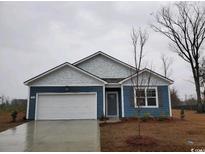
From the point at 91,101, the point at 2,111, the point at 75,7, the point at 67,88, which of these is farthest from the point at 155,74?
the point at 2,111

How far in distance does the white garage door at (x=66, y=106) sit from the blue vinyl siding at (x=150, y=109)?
8.65ft

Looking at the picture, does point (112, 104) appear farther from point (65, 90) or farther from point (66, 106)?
point (65, 90)

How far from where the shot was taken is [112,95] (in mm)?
20344

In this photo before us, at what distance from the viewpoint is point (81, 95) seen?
62.6 feet

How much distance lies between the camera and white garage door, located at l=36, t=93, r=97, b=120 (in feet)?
61.2

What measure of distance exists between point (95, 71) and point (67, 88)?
393cm

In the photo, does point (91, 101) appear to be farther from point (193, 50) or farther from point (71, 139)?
point (193, 50)

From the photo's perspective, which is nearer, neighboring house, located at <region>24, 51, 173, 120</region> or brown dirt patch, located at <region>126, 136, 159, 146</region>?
brown dirt patch, located at <region>126, 136, 159, 146</region>

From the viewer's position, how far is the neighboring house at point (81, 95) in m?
18.7

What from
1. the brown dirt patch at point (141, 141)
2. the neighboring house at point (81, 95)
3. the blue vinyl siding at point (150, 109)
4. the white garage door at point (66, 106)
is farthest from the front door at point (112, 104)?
the brown dirt patch at point (141, 141)

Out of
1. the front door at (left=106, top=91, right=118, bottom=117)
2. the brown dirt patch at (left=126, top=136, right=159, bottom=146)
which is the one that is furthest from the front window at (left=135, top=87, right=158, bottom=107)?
the brown dirt patch at (left=126, top=136, right=159, bottom=146)

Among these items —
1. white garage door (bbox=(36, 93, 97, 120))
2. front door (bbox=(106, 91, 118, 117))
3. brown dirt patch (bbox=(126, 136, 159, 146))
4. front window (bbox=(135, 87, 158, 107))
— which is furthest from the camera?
front door (bbox=(106, 91, 118, 117))

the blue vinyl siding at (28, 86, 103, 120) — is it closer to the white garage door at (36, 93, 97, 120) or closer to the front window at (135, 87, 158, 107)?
the white garage door at (36, 93, 97, 120)

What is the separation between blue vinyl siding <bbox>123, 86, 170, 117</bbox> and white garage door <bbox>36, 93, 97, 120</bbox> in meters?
2.64
